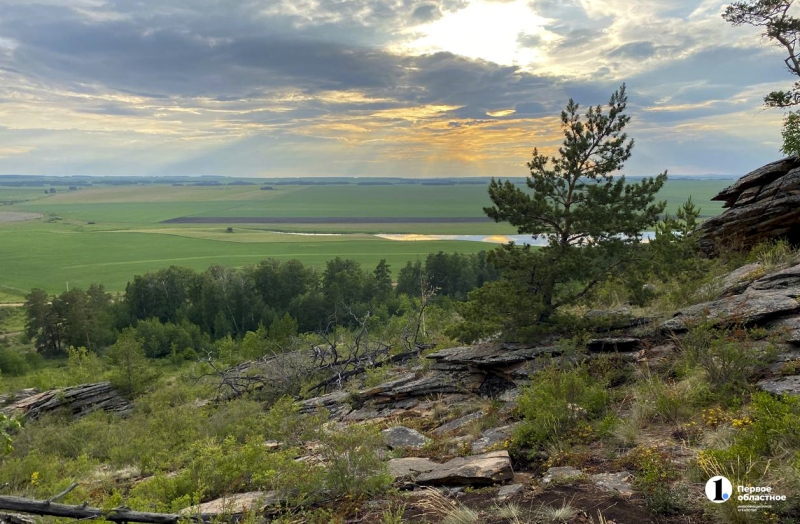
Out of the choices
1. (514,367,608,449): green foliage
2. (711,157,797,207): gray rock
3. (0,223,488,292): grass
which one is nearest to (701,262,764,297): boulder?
(711,157,797,207): gray rock

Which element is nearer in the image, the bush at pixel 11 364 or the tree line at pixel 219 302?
the bush at pixel 11 364

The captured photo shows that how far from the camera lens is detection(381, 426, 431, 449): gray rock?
352 inches

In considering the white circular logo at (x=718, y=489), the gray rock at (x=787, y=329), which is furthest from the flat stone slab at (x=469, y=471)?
the gray rock at (x=787, y=329)

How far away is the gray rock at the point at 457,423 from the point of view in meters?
9.59

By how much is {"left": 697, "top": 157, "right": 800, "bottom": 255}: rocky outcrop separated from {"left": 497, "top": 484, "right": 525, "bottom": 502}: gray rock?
13.4 meters

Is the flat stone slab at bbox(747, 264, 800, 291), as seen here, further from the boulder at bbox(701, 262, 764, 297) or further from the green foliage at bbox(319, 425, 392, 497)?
the green foliage at bbox(319, 425, 392, 497)

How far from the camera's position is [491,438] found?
8.30m

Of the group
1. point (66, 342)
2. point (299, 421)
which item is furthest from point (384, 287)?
point (299, 421)

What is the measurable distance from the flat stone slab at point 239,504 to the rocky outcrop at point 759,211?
16.0m

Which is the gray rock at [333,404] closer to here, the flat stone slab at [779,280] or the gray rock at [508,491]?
the gray rock at [508,491]

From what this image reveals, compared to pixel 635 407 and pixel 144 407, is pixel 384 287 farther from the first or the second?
pixel 635 407

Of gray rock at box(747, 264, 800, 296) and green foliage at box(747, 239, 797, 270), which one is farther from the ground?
green foliage at box(747, 239, 797, 270)

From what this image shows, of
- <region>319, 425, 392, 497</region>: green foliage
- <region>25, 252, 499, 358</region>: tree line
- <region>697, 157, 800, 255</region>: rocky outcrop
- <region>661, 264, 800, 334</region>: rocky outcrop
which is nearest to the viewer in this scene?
<region>319, 425, 392, 497</region>: green foliage

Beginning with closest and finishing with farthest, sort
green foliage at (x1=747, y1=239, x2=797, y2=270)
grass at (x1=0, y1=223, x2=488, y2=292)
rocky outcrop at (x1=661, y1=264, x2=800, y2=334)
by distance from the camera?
1. rocky outcrop at (x1=661, y1=264, x2=800, y2=334)
2. green foliage at (x1=747, y1=239, x2=797, y2=270)
3. grass at (x1=0, y1=223, x2=488, y2=292)
